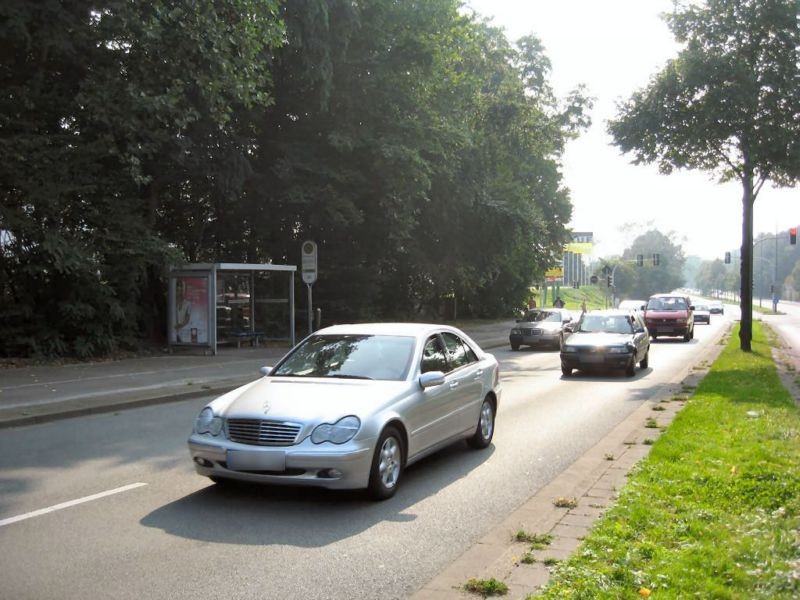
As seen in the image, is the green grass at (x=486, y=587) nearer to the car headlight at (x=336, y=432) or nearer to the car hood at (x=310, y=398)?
the car headlight at (x=336, y=432)

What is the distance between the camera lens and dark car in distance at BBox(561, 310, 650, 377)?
54.6ft

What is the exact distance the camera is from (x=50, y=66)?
1825 cm

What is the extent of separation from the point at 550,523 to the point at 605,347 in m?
11.7

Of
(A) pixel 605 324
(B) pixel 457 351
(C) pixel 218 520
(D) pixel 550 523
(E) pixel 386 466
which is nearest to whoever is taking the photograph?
(D) pixel 550 523

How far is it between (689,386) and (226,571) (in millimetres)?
11199

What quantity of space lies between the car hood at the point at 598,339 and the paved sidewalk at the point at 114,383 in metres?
7.06

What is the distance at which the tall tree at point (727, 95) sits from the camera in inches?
697

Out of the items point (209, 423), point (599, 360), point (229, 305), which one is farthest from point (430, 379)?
point (229, 305)

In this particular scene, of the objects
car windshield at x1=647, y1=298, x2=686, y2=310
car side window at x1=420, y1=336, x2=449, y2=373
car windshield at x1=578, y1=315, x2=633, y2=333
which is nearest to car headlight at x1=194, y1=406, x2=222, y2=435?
car side window at x1=420, y1=336, x2=449, y2=373

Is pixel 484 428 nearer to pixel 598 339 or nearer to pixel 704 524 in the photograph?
pixel 704 524

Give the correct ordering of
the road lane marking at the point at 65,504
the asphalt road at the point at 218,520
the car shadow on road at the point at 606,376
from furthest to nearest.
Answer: the car shadow on road at the point at 606,376 → the road lane marking at the point at 65,504 → the asphalt road at the point at 218,520

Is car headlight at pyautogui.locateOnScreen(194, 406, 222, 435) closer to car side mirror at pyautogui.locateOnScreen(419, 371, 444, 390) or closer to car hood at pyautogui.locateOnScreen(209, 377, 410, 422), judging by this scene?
car hood at pyautogui.locateOnScreen(209, 377, 410, 422)

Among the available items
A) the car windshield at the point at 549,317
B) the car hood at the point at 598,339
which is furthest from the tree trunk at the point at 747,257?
the car windshield at the point at 549,317

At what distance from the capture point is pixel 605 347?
16.7 m
